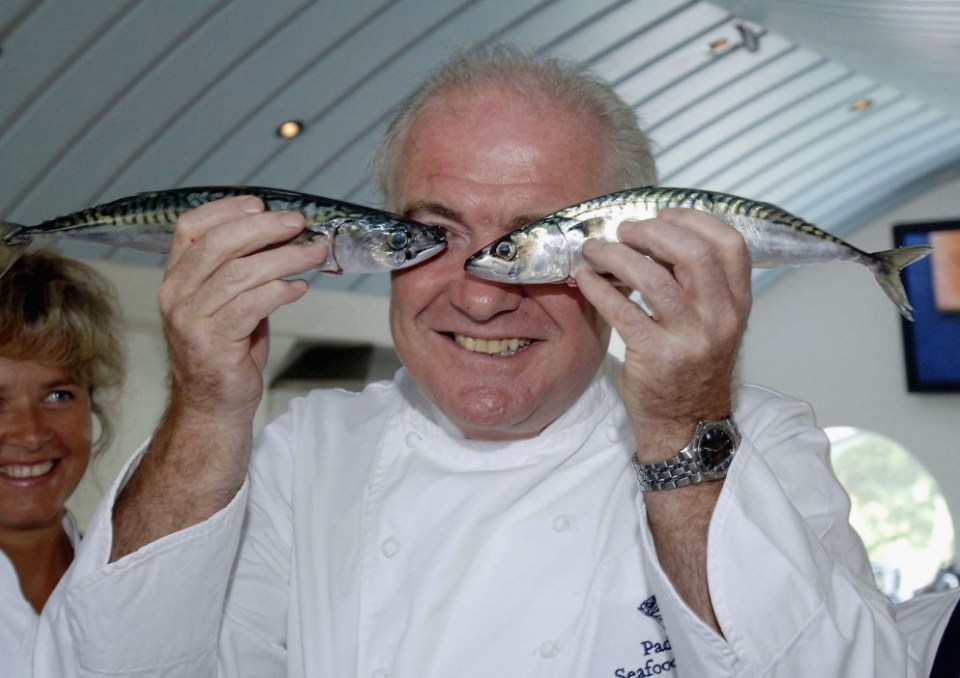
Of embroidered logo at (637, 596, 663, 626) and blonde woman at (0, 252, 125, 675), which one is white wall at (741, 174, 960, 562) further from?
embroidered logo at (637, 596, 663, 626)

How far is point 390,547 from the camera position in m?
2.36

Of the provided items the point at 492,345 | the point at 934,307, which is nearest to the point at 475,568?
the point at 492,345

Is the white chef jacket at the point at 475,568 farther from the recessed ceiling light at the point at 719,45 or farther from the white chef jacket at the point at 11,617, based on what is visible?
the recessed ceiling light at the point at 719,45

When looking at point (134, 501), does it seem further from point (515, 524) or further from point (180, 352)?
point (515, 524)

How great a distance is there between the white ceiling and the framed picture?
5.34ft

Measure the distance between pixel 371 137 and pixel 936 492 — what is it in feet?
27.8

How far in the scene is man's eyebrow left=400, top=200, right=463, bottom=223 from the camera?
7.54 ft

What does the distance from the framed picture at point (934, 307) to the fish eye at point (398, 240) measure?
10.4 meters

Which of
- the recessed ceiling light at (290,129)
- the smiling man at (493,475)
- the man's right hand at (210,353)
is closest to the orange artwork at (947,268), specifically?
the recessed ceiling light at (290,129)

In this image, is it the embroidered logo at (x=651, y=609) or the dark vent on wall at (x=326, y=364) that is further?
the dark vent on wall at (x=326, y=364)

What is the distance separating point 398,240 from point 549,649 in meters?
0.89

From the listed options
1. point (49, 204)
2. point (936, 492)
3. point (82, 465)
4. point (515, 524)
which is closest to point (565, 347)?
point (515, 524)

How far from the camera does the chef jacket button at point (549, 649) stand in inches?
85.0

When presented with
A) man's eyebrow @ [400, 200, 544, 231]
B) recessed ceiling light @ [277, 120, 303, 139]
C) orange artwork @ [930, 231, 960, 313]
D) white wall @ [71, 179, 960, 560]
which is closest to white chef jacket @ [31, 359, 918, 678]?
man's eyebrow @ [400, 200, 544, 231]
